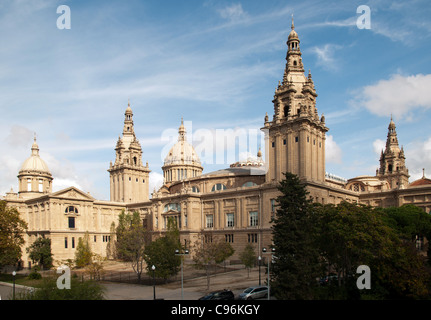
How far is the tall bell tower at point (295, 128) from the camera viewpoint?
246 feet

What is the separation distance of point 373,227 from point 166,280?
3291 centimetres

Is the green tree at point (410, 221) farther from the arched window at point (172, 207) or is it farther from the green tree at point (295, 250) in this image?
the arched window at point (172, 207)

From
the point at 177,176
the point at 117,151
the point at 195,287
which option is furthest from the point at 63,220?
the point at 195,287

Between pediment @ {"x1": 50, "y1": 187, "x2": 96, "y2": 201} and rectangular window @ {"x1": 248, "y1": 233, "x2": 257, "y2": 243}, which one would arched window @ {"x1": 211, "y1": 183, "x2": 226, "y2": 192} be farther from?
pediment @ {"x1": 50, "y1": 187, "x2": 96, "y2": 201}

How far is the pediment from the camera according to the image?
96.4 m

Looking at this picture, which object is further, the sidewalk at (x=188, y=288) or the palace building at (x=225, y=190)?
the palace building at (x=225, y=190)

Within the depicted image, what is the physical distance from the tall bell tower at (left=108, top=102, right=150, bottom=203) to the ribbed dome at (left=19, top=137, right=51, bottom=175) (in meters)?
19.0

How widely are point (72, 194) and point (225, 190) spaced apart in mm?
38974

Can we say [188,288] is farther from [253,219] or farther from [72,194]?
[72,194]

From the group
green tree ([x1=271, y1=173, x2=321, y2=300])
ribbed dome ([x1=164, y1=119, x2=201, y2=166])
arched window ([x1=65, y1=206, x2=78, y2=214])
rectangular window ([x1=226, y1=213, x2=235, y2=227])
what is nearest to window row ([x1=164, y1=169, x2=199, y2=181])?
ribbed dome ([x1=164, y1=119, x2=201, y2=166])

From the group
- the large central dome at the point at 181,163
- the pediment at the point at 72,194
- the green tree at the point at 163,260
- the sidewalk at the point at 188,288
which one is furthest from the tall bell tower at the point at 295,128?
the large central dome at the point at 181,163

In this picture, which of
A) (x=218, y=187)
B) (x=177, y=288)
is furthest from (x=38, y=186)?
(x=177, y=288)

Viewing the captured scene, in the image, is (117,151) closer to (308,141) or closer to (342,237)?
(308,141)

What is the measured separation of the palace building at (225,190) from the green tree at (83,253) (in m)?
2.41
